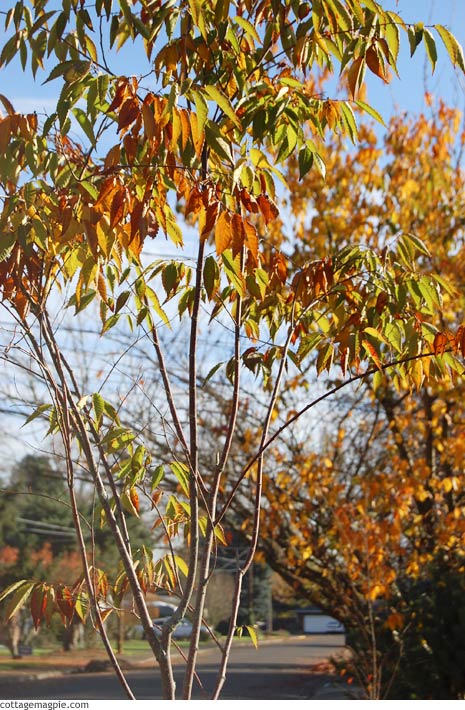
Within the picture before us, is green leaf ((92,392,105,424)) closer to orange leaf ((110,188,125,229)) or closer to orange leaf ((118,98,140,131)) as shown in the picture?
orange leaf ((110,188,125,229))

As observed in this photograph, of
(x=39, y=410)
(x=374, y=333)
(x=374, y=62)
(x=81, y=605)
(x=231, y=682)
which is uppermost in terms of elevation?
(x=374, y=62)

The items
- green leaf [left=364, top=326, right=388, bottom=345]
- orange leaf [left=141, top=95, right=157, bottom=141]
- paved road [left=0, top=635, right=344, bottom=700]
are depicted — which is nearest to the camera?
orange leaf [left=141, top=95, right=157, bottom=141]

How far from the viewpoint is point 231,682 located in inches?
332

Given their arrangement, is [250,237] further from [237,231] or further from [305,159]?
[305,159]

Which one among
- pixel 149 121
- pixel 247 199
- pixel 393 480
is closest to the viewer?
pixel 149 121

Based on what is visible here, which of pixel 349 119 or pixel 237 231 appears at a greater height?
pixel 349 119

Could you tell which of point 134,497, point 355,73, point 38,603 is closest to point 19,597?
point 38,603

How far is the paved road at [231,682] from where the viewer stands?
721 cm

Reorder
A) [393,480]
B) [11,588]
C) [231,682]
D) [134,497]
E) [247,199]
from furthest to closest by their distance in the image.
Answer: [231,682]
[393,480]
[134,497]
[11,588]
[247,199]

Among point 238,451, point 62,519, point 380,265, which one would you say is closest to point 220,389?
point 238,451

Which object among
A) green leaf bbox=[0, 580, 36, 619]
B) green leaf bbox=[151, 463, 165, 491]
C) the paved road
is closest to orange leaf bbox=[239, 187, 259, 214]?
green leaf bbox=[151, 463, 165, 491]

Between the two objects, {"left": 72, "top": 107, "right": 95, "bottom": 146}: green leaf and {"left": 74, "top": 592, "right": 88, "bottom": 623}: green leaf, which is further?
{"left": 74, "top": 592, "right": 88, "bottom": 623}: green leaf

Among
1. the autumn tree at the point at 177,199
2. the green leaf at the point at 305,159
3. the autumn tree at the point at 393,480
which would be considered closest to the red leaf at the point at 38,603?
the autumn tree at the point at 177,199

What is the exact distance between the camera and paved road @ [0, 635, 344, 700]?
23.7 feet
